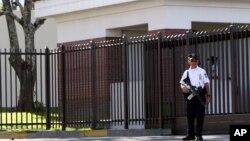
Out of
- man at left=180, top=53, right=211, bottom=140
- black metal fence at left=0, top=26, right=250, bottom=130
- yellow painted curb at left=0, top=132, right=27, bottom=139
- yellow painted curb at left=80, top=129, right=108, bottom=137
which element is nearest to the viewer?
man at left=180, top=53, right=211, bottom=140

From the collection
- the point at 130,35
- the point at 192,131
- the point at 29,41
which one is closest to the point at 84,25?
the point at 130,35

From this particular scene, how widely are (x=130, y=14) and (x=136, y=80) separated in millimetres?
3554

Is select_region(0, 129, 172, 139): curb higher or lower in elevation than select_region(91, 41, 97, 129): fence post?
lower

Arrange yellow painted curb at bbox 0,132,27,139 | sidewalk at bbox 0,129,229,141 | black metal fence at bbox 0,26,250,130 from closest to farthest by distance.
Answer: black metal fence at bbox 0,26,250,130
sidewalk at bbox 0,129,229,141
yellow painted curb at bbox 0,132,27,139

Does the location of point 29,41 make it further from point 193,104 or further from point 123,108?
point 193,104

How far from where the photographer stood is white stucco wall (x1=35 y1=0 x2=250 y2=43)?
21484 millimetres

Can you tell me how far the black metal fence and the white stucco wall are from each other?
1925mm

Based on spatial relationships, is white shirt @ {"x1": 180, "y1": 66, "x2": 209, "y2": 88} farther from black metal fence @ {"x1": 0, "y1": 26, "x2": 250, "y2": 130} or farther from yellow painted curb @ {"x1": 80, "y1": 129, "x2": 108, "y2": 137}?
yellow painted curb @ {"x1": 80, "y1": 129, "x2": 108, "y2": 137}

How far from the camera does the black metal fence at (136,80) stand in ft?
57.6

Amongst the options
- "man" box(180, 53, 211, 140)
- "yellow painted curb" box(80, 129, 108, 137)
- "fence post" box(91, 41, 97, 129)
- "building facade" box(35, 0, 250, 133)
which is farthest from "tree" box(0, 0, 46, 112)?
"man" box(180, 53, 211, 140)

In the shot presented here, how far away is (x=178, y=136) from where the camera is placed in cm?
1817

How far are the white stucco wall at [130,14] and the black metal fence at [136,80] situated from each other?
75.8 inches

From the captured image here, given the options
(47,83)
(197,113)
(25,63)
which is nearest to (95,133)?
(47,83)

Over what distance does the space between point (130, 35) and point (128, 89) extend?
15.6 ft
